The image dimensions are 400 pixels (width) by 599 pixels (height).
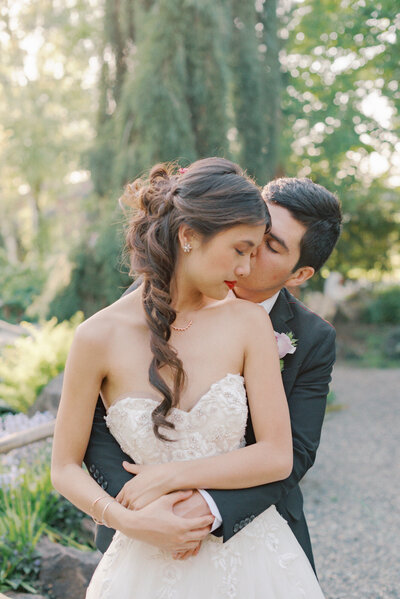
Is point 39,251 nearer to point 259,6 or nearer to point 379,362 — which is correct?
point 379,362

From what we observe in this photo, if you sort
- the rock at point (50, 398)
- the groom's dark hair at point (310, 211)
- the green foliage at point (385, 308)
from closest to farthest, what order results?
the groom's dark hair at point (310, 211) → the rock at point (50, 398) → the green foliage at point (385, 308)

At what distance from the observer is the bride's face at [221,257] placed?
65.2 inches

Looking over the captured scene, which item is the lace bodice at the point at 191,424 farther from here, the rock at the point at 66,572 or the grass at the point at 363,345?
the grass at the point at 363,345

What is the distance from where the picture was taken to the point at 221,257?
→ 1668mm

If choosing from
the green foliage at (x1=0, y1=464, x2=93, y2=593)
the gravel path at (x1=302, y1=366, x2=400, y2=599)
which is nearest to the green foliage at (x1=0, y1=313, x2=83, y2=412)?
the green foliage at (x1=0, y1=464, x2=93, y2=593)

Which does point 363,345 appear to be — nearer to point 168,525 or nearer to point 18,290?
point 18,290

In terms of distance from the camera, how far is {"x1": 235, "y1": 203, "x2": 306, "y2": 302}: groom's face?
206 cm

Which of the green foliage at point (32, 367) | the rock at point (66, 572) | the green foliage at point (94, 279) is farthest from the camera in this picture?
the green foliage at point (94, 279)

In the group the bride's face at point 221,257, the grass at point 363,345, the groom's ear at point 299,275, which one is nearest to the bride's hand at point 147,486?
the bride's face at point 221,257

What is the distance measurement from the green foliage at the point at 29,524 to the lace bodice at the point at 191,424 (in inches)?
79.7

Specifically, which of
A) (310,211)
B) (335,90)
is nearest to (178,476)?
(310,211)

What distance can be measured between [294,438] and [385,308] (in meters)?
14.2

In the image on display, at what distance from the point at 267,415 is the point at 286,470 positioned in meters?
0.17

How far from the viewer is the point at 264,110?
777cm
